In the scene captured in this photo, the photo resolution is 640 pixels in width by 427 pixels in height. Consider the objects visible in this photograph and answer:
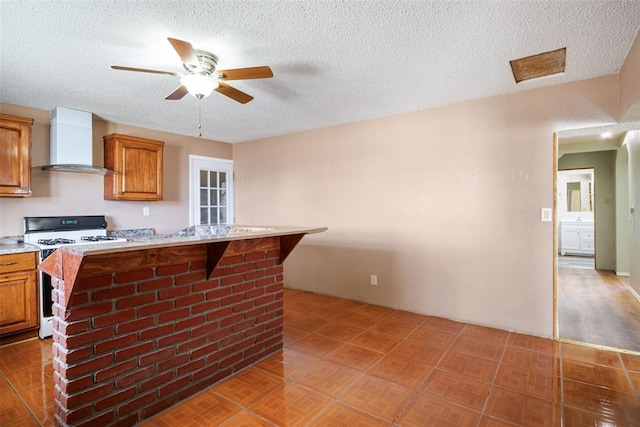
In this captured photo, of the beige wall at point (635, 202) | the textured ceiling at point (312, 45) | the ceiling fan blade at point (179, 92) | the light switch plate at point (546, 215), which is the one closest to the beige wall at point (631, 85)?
the textured ceiling at point (312, 45)

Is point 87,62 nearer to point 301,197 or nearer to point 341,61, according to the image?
point 341,61

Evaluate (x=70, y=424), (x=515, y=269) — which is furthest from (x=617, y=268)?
(x=70, y=424)

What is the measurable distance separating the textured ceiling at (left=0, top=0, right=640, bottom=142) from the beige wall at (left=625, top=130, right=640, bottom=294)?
8.08ft

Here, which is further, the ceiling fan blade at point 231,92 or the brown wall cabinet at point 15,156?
the brown wall cabinet at point 15,156

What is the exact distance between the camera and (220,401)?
6.75 ft

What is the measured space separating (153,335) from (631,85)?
3.58 m

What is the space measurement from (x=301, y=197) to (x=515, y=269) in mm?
2784

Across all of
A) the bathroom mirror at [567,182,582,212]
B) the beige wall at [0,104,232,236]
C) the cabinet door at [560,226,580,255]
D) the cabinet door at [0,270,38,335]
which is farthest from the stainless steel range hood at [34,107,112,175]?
the bathroom mirror at [567,182,582,212]

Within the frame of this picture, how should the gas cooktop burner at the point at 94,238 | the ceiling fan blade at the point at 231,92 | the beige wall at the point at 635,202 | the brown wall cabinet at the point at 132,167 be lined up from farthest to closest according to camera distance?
the beige wall at the point at 635,202, the brown wall cabinet at the point at 132,167, the gas cooktop burner at the point at 94,238, the ceiling fan blade at the point at 231,92

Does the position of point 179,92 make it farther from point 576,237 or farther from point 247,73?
point 576,237

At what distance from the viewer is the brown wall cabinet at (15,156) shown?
3.10 metres

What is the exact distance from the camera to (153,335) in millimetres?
1932

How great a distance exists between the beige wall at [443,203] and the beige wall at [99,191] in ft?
4.97

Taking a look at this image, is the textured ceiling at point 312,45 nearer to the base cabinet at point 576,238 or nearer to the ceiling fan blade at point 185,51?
the ceiling fan blade at point 185,51
